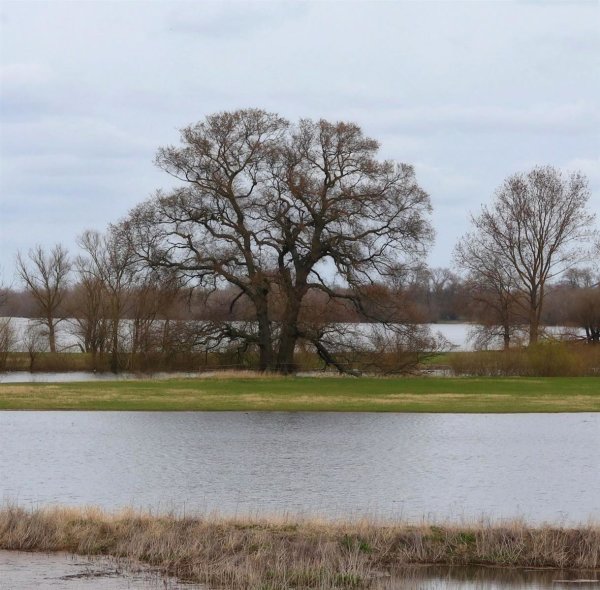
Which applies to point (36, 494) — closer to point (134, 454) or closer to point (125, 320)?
point (134, 454)

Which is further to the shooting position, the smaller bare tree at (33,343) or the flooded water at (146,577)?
the smaller bare tree at (33,343)

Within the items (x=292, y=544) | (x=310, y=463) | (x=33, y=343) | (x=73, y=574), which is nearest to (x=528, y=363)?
(x=33, y=343)

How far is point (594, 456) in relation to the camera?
25.6 m

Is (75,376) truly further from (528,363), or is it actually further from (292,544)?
(292,544)

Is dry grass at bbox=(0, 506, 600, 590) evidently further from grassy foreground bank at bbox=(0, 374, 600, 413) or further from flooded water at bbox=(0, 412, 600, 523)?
grassy foreground bank at bbox=(0, 374, 600, 413)

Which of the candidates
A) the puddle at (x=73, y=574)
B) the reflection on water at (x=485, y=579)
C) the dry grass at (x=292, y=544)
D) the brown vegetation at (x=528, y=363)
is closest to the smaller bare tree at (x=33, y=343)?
the brown vegetation at (x=528, y=363)

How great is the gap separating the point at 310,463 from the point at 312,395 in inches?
720

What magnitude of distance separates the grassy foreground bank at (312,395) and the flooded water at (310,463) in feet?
7.82

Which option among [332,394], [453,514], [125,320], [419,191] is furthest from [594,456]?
[125,320]

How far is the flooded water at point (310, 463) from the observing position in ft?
61.9

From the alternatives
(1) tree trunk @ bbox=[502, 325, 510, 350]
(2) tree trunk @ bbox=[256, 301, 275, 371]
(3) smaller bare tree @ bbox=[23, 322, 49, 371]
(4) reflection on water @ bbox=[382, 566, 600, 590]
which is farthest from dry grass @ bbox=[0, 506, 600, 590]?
(1) tree trunk @ bbox=[502, 325, 510, 350]

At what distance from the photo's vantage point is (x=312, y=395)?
4269cm

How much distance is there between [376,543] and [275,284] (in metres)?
43.9

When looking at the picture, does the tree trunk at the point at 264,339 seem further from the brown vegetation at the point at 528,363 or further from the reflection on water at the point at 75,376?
the brown vegetation at the point at 528,363
